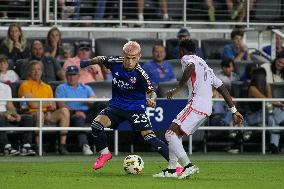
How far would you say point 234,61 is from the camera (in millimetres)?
25078

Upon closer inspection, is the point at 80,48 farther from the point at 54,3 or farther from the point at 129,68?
the point at 129,68

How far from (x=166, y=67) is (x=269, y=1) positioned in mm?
4573

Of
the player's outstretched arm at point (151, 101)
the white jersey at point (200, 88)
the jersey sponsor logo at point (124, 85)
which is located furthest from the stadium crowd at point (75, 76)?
the white jersey at point (200, 88)

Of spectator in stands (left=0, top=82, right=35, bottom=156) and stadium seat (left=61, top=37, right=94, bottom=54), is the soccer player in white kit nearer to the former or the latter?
spectator in stands (left=0, top=82, right=35, bottom=156)

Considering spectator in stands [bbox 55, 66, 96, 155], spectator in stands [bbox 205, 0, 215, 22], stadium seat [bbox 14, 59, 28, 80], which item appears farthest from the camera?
spectator in stands [bbox 205, 0, 215, 22]

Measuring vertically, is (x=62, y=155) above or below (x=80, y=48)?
below

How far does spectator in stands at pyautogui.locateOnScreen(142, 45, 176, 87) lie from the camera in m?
23.7

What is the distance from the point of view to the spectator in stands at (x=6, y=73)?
889 inches

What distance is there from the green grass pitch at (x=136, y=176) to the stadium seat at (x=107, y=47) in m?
3.03

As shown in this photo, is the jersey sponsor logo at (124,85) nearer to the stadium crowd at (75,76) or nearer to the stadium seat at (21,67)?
the stadium crowd at (75,76)

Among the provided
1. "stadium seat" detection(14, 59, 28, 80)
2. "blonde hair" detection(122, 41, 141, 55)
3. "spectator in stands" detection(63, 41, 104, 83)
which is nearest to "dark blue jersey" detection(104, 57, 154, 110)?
"blonde hair" detection(122, 41, 141, 55)

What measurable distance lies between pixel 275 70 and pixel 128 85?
7.53m

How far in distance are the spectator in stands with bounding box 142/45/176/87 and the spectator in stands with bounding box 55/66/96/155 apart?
1507 millimetres

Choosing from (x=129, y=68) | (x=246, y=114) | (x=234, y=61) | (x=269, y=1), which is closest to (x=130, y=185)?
(x=129, y=68)
